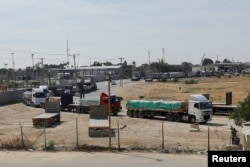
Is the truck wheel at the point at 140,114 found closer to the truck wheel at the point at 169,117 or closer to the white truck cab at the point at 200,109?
the truck wheel at the point at 169,117

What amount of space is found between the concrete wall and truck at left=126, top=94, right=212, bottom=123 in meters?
31.9

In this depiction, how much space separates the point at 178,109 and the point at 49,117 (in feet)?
43.5

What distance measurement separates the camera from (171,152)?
2725 cm

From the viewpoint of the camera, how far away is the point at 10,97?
7844cm

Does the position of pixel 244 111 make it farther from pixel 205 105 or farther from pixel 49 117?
pixel 49 117

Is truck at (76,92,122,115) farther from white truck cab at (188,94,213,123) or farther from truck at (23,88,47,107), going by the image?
white truck cab at (188,94,213,123)

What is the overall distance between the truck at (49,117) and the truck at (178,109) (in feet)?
28.1

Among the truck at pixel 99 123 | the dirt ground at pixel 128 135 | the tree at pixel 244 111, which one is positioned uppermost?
the tree at pixel 244 111

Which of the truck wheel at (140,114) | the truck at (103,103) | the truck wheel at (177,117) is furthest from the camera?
the truck at (103,103)

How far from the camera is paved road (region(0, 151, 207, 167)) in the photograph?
78.5 ft

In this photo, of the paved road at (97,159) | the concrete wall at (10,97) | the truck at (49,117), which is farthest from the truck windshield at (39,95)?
the paved road at (97,159)

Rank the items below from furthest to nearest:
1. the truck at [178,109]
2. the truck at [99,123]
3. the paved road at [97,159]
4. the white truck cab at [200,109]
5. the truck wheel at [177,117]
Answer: the truck wheel at [177,117] < the truck at [178,109] < the white truck cab at [200,109] < the truck at [99,123] < the paved road at [97,159]

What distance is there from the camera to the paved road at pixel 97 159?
78.5 ft

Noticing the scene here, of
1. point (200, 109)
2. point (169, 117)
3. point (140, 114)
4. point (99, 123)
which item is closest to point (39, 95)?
point (140, 114)
